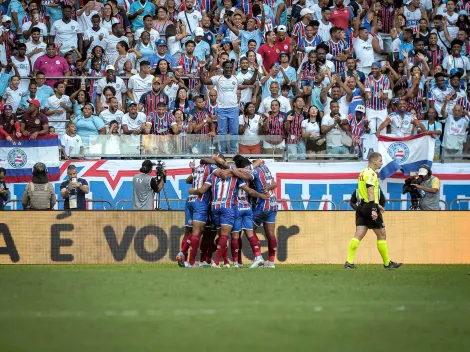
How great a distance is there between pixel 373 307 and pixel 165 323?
2651 mm

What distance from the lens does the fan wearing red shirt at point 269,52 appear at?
86.4 ft

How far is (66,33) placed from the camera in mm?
26938

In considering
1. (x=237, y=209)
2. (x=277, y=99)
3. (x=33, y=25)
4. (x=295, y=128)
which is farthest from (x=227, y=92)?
(x=237, y=209)

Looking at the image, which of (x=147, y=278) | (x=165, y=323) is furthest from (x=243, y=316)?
(x=147, y=278)

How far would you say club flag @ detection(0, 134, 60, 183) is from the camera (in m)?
23.4

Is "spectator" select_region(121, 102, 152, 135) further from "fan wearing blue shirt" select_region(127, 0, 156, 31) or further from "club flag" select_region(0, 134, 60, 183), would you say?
"fan wearing blue shirt" select_region(127, 0, 156, 31)

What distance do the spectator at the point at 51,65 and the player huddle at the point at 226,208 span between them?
29.0 feet

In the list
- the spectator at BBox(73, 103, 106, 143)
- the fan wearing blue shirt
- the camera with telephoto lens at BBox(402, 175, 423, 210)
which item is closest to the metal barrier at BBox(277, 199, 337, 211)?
the camera with telephoto lens at BBox(402, 175, 423, 210)

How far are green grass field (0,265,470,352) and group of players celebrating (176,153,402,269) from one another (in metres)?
2.33

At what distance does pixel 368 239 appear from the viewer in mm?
21266

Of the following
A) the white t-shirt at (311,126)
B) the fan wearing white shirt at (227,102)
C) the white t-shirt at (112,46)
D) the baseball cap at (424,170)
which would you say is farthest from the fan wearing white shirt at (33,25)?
the baseball cap at (424,170)

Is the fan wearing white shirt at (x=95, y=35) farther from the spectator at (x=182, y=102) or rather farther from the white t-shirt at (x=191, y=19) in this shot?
the spectator at (x=182, y=102)

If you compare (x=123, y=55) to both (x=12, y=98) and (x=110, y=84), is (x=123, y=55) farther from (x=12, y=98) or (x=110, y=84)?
(x=12, y=98)

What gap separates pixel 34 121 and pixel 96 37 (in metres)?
3.94
